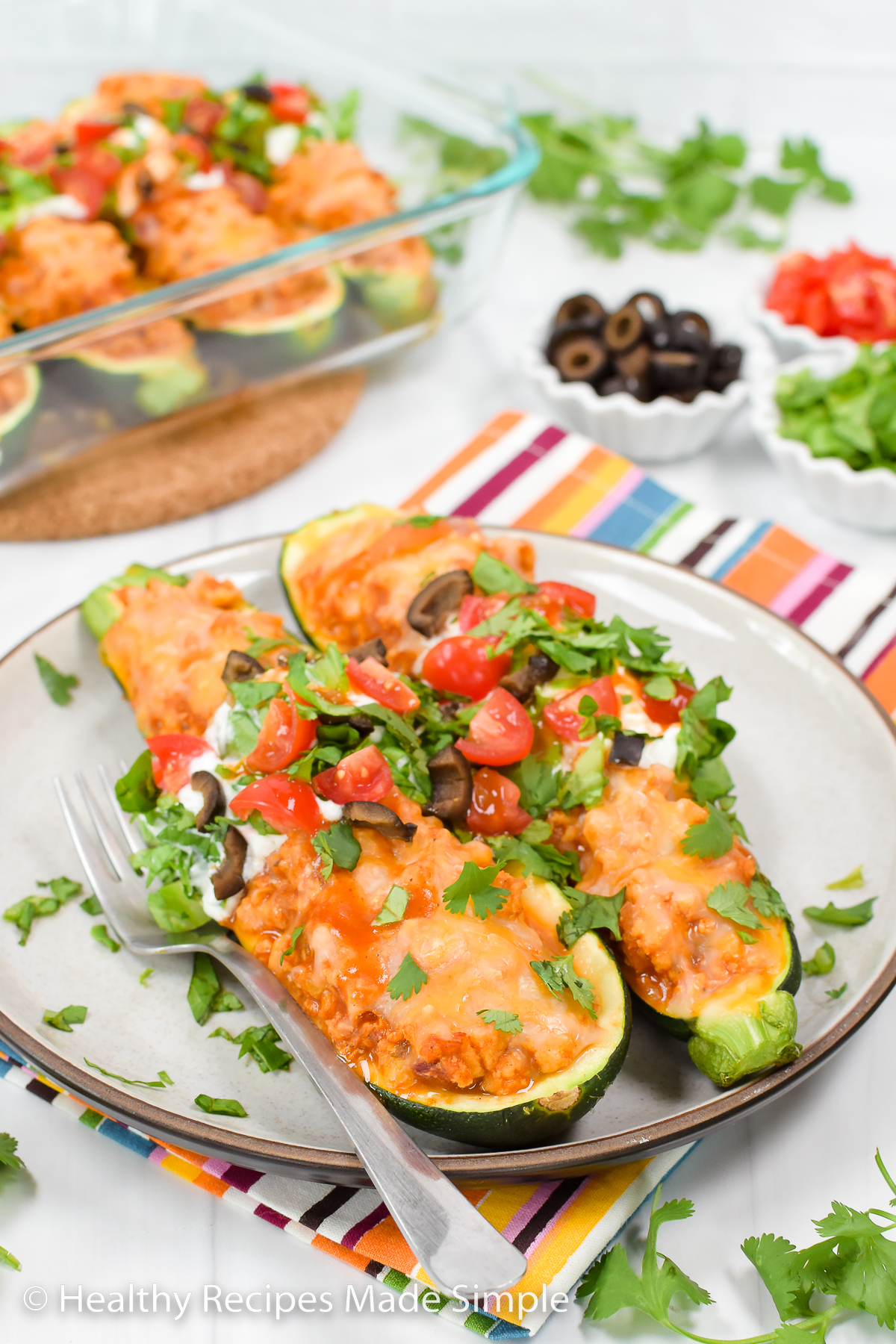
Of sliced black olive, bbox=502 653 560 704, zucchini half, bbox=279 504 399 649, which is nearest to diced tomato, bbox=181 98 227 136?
zucchini half, bbox=279 504 399 649

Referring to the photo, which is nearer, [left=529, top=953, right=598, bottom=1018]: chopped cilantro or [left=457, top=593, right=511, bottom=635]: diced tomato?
[left=529, top=953, right=598, bottom=1018]: chopped cilantro

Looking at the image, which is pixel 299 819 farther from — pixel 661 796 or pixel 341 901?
pixel 661 796

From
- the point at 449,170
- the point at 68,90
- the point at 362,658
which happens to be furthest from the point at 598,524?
the point at 68,90

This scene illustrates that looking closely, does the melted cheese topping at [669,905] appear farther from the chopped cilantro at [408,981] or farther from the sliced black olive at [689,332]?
the sliced black olive at [689,332]

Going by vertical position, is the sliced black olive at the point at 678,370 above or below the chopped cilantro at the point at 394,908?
above

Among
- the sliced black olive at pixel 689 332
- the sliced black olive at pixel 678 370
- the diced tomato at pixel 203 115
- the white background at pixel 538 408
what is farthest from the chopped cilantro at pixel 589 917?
the diced tomato at pixel 203 115

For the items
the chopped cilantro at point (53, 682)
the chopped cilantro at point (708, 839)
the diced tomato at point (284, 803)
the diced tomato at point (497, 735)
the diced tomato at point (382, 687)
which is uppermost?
the chopped cilantro at point (708, 839)

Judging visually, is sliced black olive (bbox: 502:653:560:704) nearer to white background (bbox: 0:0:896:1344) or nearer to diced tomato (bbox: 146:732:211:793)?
diced tomato (bbox: 146:732:211:793)

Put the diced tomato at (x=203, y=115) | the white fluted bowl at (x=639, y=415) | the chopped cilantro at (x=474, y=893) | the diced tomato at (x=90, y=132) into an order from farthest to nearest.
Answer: the diced tomato at (x=203, y=115), the diced tomato at (x=90, y=132), the white fluted bowl at (x=639, y=415), the chopped cilantro at (x=474, y=893)
